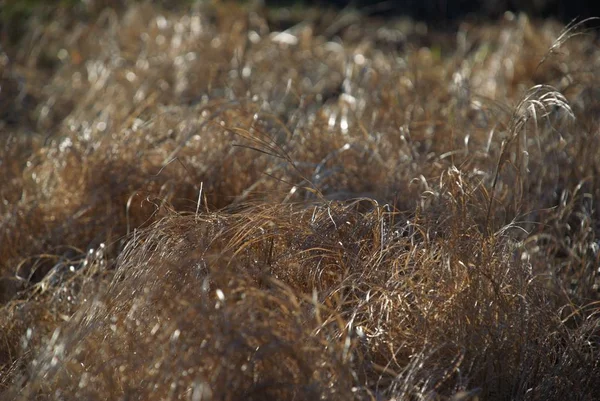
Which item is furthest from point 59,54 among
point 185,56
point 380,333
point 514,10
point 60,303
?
point 514,10

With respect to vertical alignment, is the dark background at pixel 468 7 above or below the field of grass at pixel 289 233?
below

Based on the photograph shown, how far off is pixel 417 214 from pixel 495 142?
1072 millimetres

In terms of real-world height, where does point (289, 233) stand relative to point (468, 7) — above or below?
above

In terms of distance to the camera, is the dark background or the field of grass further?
the dark background

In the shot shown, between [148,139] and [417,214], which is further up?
[417,214]

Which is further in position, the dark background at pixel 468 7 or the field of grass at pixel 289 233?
the dark background at pixel 468 7

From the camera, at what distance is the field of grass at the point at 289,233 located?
171 centimetres

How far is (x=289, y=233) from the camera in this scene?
6.98 feet

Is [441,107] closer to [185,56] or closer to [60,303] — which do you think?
[185,56]

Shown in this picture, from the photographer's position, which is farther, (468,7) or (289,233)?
(468,7)

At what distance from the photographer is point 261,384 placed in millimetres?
1575

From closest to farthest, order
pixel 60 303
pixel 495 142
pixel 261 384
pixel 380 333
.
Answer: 1. pixel 261 384
2. pixel 380 333
3. pixel 60 303
4. pixel 495 142

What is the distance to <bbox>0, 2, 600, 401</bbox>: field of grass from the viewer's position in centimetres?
171

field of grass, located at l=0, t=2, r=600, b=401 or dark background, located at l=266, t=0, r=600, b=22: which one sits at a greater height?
field of grass, located at l=0, t=2, r=600, b=401
